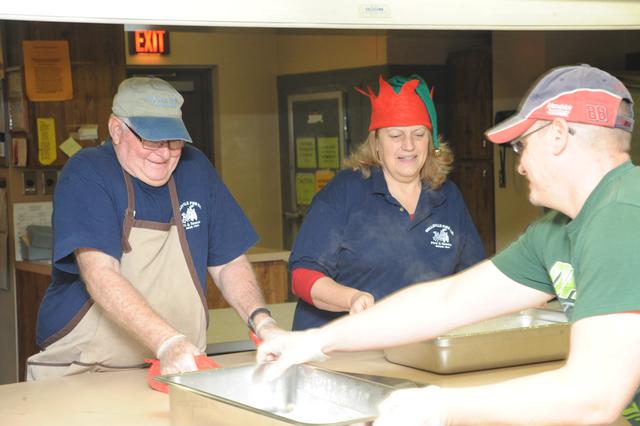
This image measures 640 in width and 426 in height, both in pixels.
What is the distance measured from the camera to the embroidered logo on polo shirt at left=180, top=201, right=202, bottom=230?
9.07 feet

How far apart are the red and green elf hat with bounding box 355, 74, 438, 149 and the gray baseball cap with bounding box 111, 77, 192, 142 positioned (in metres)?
0.72

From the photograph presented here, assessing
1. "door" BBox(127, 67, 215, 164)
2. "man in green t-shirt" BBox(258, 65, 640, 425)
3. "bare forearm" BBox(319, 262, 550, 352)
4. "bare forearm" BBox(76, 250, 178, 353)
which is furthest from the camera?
"door" BBox(127, 67, 215, 164)

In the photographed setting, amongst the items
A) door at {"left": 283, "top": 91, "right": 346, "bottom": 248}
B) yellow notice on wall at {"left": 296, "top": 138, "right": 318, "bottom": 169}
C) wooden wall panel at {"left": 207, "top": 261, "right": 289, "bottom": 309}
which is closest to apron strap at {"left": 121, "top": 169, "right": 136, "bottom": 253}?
wooden wall panel at {"left": 207, "top": 261, "right": 289, "bottom": 309}

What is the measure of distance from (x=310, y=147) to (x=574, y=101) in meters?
6.14

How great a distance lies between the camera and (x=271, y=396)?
214cm

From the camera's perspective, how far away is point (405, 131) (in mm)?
3105

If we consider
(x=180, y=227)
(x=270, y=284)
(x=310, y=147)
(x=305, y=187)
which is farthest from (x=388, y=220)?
(x=305, y=187)

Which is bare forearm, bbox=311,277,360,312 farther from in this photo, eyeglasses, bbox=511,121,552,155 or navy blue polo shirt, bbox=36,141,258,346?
eyeglasses, bbox=511,121,552,155

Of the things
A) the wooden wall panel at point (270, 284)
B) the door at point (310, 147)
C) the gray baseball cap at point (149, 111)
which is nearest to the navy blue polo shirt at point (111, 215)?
the gray baseball cap at point (149, 111)

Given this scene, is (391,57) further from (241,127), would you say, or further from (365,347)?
(365,347)

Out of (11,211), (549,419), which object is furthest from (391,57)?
(549,419)

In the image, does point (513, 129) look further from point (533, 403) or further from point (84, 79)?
point (84, 79)

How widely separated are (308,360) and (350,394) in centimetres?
15

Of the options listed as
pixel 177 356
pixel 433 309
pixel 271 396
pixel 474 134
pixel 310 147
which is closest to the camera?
pixel 433 309
